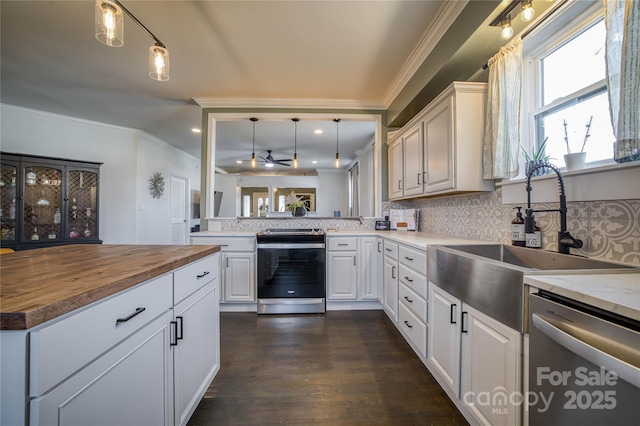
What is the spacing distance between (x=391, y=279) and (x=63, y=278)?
7.46ft

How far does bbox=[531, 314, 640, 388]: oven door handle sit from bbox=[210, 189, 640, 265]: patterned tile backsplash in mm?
699

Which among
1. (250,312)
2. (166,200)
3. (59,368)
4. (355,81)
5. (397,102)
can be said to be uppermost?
(355,81)

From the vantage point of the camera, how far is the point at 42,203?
331 cm

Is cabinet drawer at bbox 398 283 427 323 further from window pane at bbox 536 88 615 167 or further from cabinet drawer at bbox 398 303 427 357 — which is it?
window pane at bbox 536 88 615 167

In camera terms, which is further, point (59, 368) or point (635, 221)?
point (635, 221)

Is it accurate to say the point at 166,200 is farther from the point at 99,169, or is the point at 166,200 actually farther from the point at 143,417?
the point at 143,417

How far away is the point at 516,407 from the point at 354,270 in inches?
76.5

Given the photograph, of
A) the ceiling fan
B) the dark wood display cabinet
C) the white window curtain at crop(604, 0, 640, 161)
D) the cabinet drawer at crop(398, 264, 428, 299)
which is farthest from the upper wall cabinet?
the dark wood display cabinet

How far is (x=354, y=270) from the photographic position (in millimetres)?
2846

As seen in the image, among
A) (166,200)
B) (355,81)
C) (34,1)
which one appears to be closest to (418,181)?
(355,81)

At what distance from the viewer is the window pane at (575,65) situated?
1297 mm

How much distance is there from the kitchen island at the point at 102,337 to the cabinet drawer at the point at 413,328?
1.41 metres

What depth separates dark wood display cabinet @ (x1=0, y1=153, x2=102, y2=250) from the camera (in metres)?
3.08

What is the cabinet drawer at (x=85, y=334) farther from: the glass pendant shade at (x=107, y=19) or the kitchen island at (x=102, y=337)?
the glass pendant shade at (x=107, y=19)
